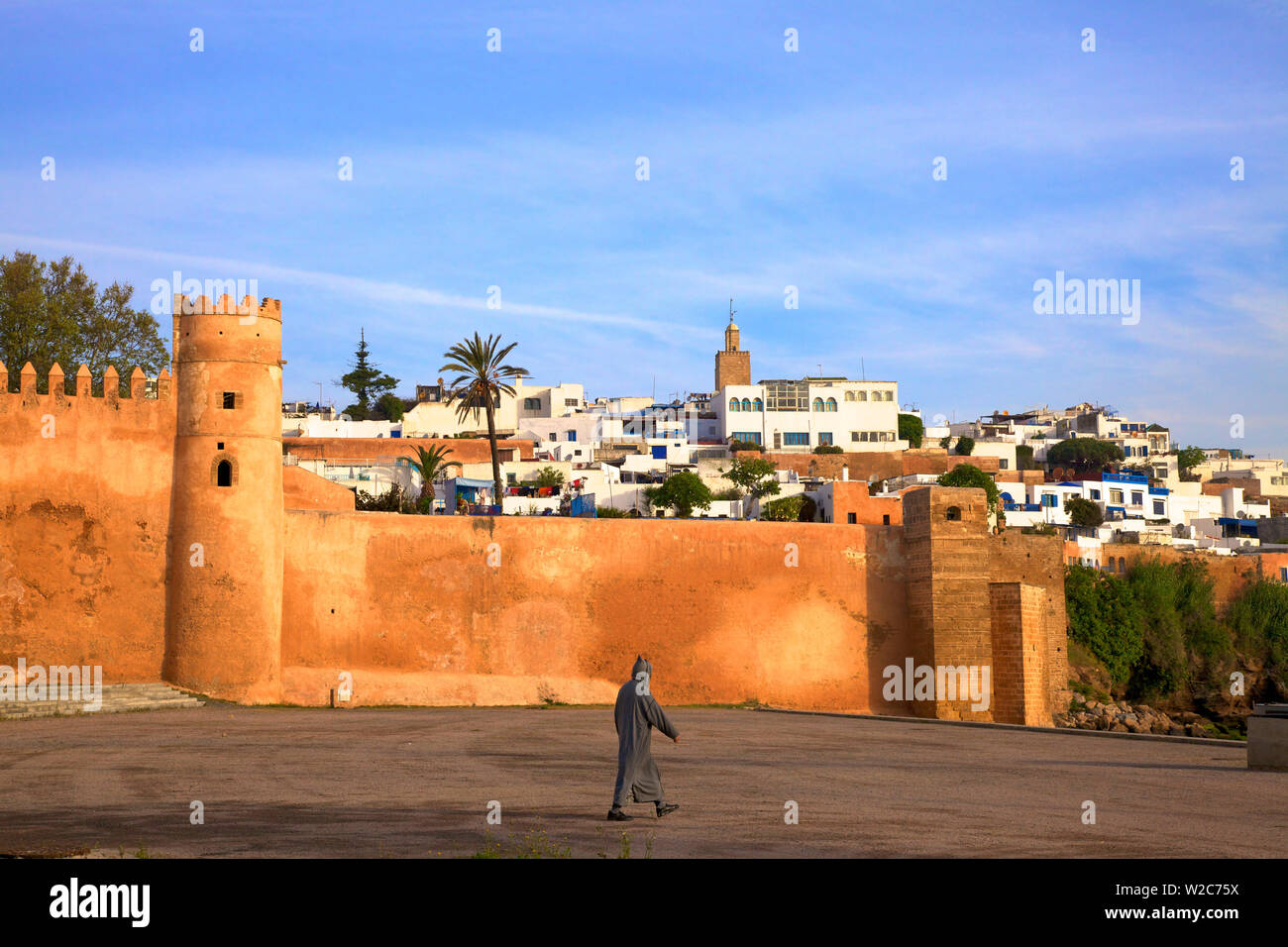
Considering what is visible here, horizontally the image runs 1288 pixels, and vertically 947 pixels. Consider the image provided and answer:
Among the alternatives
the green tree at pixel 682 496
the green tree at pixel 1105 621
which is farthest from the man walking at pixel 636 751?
the green tree at pixel 682 496

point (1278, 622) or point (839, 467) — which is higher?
point (839, 467)

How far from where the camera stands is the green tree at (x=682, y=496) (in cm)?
4756

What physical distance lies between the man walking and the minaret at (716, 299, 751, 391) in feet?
221

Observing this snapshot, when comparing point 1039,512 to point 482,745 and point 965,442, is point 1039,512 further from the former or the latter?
point 482,745

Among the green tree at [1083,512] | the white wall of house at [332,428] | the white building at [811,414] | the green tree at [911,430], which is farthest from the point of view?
the green tree at [911,430]

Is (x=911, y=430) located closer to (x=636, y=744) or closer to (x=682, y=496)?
(x=682, y=496)

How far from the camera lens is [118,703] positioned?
22219 millimetres

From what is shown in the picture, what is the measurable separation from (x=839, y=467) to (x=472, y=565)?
3581 cm

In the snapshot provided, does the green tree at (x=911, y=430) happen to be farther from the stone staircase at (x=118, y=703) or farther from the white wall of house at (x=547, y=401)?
the stone staircase at (x=118, y=703)

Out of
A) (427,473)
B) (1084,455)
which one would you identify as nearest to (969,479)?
(427,473)

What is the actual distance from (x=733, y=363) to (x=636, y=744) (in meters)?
68.3
